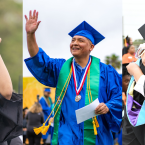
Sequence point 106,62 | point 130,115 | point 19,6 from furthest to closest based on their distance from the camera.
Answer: point 19,6, point 106,62, point 130,115

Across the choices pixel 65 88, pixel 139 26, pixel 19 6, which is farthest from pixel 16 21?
pixel 139 26

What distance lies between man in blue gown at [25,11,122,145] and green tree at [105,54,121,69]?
72 mm

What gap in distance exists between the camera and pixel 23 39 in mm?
2842

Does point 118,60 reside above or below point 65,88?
above

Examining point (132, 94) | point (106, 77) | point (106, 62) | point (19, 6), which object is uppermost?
point (19, 6)

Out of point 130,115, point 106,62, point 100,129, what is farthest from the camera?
point 106,62

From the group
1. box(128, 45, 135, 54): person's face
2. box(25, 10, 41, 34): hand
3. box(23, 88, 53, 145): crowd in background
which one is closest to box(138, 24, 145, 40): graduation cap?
box(128, 45, 135, 54): person's face

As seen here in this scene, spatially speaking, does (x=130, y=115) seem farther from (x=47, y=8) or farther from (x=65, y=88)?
(x=47, y=8)

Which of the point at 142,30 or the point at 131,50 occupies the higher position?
the point at 142,30

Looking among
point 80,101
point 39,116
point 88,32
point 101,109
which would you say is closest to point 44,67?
point 80,101

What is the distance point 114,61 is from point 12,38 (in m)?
1.32

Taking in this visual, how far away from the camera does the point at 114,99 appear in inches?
109

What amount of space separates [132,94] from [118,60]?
1.51 feet

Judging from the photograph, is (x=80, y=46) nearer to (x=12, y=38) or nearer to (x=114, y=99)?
(x=114, y=99)
